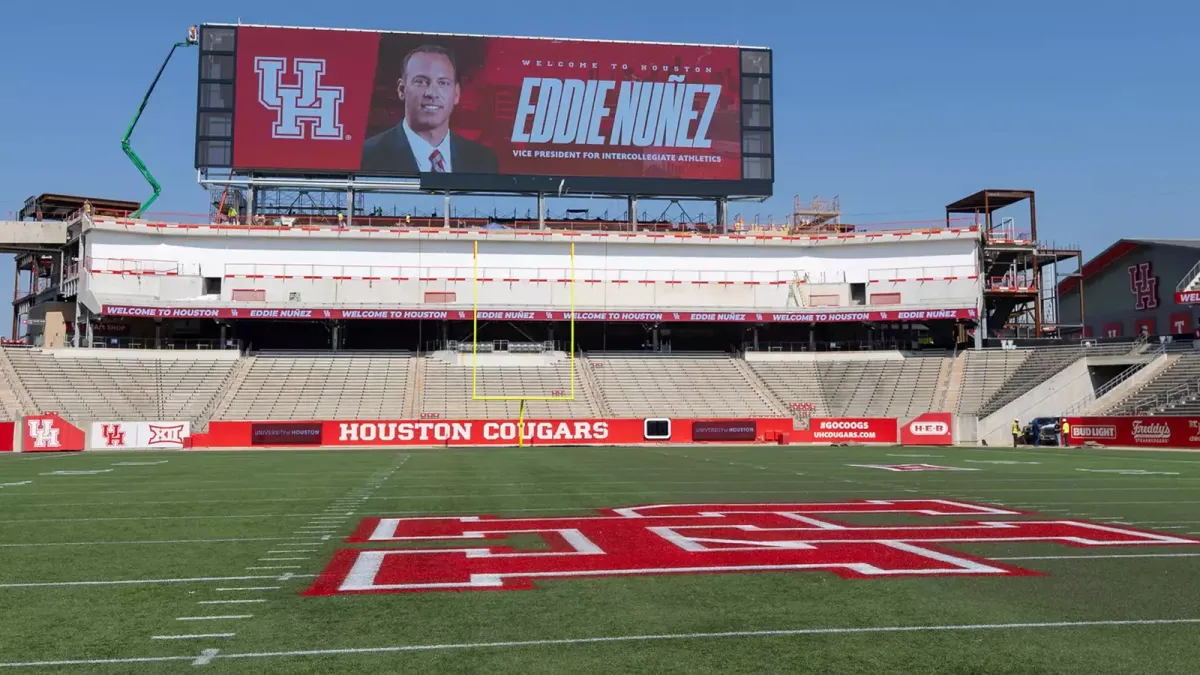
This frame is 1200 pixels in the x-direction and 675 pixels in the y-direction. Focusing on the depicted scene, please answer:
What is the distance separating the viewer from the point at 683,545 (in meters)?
9.55

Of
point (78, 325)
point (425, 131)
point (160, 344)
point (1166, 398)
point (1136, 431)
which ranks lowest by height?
point (1136, 431)

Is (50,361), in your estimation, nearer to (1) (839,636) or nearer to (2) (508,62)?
(2) (508,62)

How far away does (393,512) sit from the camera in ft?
42.3

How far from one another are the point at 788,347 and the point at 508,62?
1899cm

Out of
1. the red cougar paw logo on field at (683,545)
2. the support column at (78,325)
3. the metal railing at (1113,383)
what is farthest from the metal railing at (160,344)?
the red cougar paw logo on field at (683,545)

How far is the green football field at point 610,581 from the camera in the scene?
548 centimetres

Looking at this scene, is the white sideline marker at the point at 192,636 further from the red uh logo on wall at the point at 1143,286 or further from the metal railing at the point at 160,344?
the red uh logo on wall at the point at 1143,286

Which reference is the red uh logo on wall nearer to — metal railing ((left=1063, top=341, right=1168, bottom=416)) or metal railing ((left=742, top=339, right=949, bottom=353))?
metal railing ((left=1063, top=341, right=1168, bottom=416))

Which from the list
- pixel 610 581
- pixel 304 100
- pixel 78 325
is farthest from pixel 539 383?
pixel 610 581

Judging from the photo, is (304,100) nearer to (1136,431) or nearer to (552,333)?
(552,333)

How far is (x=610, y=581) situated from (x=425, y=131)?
40.9 meters

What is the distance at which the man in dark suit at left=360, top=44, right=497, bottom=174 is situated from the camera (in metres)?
45.8

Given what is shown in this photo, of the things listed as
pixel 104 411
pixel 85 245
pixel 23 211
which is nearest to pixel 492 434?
pixel 104 411

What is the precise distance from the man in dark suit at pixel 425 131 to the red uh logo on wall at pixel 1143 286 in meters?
32.4
